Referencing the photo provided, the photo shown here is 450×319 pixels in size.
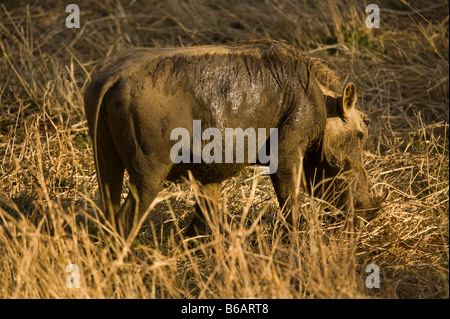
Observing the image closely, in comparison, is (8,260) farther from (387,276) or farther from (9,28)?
(9,28)

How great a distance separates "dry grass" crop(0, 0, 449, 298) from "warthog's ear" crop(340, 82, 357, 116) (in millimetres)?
641

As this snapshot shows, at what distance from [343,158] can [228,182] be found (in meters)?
1.29

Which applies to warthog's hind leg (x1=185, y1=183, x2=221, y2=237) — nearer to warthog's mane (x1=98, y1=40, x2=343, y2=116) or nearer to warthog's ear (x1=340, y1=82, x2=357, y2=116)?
warthog's mane (x1=98, y1=40, x2=343, y2=116)

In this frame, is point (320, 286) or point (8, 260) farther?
point (8, 260)

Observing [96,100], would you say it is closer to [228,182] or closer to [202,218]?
[202,218]

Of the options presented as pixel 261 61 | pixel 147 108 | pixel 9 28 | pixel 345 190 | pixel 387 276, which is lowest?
pixel 387 276

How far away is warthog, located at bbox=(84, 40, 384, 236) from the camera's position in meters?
3.76

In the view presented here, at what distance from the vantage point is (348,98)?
4301 millimetres

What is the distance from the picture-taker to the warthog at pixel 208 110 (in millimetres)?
3762

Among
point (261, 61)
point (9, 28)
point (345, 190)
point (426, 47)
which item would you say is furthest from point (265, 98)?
point (9, 28)

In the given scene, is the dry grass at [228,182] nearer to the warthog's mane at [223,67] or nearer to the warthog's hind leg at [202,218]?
the warthog's hind leg at [202,218]

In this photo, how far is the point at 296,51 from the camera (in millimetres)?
4266

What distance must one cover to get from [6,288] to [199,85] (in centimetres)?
154

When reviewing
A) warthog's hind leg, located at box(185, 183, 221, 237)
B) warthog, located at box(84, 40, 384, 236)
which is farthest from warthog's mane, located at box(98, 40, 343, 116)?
warthog's hind leg, located at box(185, 183, 221, 237)
